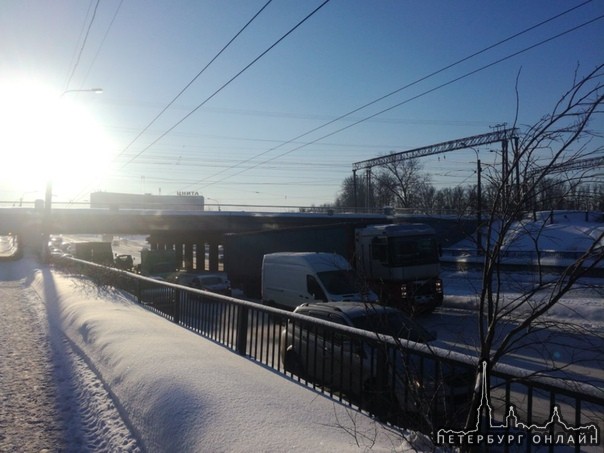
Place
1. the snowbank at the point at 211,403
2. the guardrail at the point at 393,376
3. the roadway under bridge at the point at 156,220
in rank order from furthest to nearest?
the roadway under bridge at the point at 156,220 < the snowbank at the point at 211,403 < the guardrail at the point at 393,376

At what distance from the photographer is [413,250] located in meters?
21.7

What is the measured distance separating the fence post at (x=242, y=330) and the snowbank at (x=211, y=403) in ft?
0.86

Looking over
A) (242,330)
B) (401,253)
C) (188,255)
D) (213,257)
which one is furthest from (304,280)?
(188,255)

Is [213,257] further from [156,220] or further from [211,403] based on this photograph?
[211,403]

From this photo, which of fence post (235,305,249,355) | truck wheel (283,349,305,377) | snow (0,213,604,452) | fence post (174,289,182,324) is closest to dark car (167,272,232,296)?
fence post (174,289,182,324)

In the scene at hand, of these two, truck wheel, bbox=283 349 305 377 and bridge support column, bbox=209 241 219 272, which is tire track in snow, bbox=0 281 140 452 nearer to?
truck wheel, bbox=283 349 305 377

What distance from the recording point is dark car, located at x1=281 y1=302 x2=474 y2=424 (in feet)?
13.5

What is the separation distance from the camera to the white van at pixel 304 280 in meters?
16.6

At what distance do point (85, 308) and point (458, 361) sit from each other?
10226 millimetres

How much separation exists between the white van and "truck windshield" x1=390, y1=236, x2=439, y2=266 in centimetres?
371

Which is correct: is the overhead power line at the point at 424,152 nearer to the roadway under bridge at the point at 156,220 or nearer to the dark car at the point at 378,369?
the roadway under bridge at the point at 156,220

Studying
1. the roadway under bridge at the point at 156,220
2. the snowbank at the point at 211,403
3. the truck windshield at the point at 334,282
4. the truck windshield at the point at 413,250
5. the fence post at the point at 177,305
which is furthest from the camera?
the roadway under bridge at the point at 156,220

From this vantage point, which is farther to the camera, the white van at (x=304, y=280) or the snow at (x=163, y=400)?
the white van at (x=304, y=280)

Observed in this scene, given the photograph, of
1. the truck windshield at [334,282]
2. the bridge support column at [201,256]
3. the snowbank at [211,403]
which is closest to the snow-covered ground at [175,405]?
the snowbank at [211,403]
